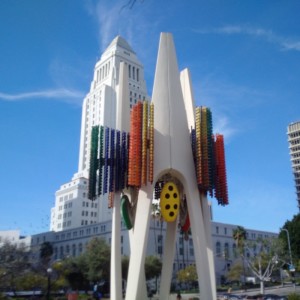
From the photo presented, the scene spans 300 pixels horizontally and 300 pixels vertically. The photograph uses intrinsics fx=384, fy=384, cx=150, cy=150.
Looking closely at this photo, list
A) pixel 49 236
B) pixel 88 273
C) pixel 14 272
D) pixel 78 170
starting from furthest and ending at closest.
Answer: pixel 78 170 < pixel 49 236 < pixel 88 273 < pixel 14 272

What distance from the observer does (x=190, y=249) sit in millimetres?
99688

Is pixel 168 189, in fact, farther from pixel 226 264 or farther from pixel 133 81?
pixel 133 81

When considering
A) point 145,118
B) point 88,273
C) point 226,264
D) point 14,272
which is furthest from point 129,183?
point 226,264

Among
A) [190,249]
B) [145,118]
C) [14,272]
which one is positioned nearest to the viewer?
[145,118]

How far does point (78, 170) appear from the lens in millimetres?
132125

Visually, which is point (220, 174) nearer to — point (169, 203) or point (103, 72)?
point (169, 203)

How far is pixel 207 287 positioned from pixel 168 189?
6661 millimetres

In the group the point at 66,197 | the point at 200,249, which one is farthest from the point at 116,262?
the point at 66,197

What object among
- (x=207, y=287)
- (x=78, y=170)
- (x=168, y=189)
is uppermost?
(x=78, y=170)

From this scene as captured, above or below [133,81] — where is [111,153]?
below

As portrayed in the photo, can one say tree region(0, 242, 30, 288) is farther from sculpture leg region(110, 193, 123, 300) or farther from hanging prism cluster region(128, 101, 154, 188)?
hanging prism cluster region(128, 101, 154, 188)

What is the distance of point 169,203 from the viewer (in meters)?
25.8

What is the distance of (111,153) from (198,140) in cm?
604

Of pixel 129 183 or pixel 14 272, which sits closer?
pixel 129 183
